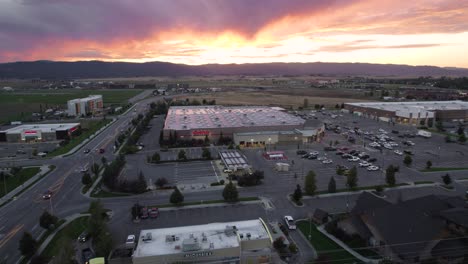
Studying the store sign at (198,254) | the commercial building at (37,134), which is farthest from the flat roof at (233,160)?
the commercial building at (37,134)

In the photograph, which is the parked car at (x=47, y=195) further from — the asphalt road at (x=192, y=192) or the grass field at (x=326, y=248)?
the grass field at (x=326, y=248)

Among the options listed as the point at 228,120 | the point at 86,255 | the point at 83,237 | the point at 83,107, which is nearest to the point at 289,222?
the point at 86,255

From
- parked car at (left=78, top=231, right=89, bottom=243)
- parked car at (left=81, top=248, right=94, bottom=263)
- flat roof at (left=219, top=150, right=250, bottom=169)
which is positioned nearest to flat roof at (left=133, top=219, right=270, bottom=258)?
parked car at (left=81, top=248, right=94, bottom=263)

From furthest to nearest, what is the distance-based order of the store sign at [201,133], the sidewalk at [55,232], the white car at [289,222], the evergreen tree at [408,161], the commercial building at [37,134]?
1. the commercial building at [37,134]
2. the store sign at [201,133]
3. the evergreen tree at [408,161]
4. the white car at [289,222]
5. the sidewalk at [55,232]

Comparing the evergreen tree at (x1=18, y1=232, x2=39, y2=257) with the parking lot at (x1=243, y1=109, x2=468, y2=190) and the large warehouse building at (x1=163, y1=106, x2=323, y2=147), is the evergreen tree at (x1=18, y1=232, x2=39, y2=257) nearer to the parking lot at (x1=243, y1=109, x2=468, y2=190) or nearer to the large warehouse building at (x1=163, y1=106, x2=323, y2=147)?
the parking lot at (x1=243, y1=109, x2=468, y2=190)

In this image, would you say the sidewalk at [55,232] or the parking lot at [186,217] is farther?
the parking lot at [186,217]

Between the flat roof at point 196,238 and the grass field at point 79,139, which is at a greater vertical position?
the flat roof at point 196,238

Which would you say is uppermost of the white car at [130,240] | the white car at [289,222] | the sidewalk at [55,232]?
the white car at [289,222]
